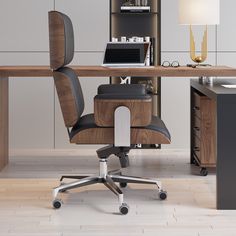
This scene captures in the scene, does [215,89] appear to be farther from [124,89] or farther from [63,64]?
[63,64]

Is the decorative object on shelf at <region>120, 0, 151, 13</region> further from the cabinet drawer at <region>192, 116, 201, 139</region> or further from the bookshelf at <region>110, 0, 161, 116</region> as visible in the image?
the cabinet drawer at <region>192, 116, 201, 139</region>

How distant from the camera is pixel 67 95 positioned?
4652mm

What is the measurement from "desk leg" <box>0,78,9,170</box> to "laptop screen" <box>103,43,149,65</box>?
89cm

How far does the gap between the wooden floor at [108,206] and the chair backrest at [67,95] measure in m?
0.57

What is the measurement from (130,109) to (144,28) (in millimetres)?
3023

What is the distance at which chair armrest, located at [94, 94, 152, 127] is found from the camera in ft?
15.0

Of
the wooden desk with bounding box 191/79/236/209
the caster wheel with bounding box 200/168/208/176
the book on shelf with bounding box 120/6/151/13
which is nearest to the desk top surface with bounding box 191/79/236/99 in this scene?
the wooden desk with bounding box 191/79/236/209

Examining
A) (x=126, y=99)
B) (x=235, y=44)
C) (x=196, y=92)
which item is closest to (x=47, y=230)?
(x=126, y=99)

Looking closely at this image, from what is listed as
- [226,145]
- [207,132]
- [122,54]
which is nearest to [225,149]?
[226,145]

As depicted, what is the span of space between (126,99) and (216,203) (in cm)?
85

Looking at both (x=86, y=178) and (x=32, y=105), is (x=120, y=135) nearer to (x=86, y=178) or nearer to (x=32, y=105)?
(x=86, y=178)

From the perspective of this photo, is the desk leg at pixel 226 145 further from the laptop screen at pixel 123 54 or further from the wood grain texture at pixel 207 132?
the laptop screen at pixel 123 54

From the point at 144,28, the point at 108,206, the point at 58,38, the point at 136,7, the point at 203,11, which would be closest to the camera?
the point at 58,38

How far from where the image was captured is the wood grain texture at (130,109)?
4586mm
